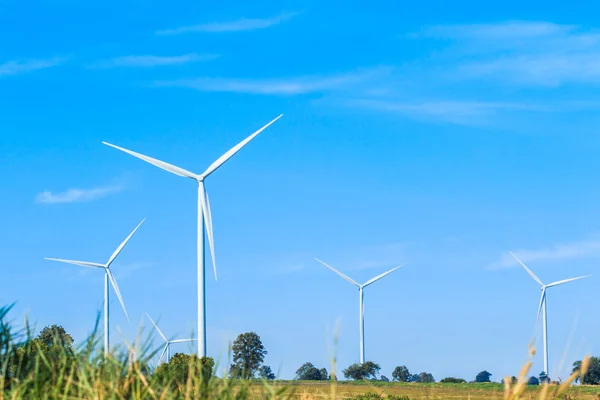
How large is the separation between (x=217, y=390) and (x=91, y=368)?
164cm

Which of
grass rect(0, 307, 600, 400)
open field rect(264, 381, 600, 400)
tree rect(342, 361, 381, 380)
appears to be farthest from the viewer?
tree rect(342, 361, 381, 380)

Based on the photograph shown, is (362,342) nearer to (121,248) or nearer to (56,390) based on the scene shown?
(121,248)

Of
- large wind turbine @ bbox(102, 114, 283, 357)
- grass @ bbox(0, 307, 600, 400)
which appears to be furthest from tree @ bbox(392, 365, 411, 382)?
Answer: grass @ bbox(0, 307, 600, 400)

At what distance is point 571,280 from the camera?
336ft

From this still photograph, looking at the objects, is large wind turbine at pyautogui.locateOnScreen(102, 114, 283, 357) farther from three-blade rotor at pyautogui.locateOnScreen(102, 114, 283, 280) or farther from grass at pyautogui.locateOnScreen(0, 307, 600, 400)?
grass at pyautogui.locateOnScreen(0, 307, 600, 400)

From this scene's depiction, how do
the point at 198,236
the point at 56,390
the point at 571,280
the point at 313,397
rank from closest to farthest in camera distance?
1. the point at 56,390
2. the point at 313,397
3. the point at 198,236
4. the point at 571,280

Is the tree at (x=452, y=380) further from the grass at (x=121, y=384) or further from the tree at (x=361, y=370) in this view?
the grass at (x=121, y=384)

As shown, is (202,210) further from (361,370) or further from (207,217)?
(361,370)

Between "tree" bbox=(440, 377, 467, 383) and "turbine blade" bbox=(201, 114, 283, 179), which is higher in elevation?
"turbine blade" bbox=(201, 114, 283, 179)

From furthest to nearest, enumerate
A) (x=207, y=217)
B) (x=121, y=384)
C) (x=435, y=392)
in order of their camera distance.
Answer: (x=207, y=217), (x=435, y=392), (x=121, y=384)

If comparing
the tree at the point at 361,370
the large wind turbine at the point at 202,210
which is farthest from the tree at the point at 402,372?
the large wind turbine at the point at 202,210

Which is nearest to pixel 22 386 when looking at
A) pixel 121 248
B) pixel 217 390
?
pixel 217 390

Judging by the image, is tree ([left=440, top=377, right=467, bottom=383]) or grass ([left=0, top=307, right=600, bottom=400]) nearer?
grass ([left=0, top=307, right=600, bottom=400])

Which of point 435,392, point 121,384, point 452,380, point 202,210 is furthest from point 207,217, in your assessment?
point 452,380
